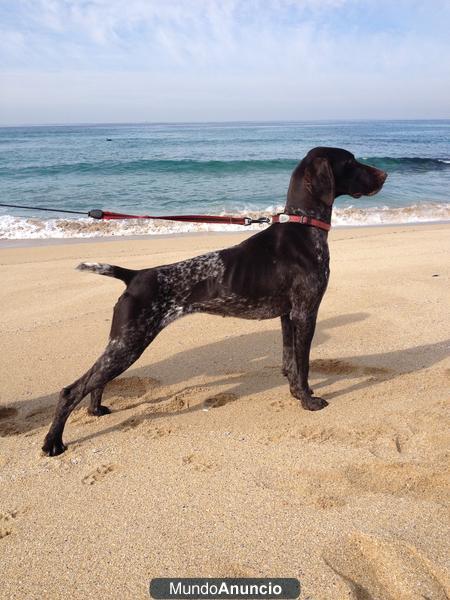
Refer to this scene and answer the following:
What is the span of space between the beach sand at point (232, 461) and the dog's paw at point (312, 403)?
0.12 meters

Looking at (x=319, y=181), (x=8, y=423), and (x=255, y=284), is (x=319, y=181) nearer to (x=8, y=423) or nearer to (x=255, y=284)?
(x=255, y=284)

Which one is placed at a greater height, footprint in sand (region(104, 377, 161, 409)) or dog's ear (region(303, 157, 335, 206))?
dog's ear (region(303, 157, 335, 206))

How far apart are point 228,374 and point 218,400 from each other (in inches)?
22.7

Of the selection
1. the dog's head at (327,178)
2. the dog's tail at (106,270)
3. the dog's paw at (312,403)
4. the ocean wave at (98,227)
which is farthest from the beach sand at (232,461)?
the ocean wave at (98,227)

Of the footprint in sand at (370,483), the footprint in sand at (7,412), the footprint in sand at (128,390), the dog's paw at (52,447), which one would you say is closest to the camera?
the footprint in sand at (370,483)

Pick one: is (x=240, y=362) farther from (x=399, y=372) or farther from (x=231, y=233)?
(x=231, y=233)

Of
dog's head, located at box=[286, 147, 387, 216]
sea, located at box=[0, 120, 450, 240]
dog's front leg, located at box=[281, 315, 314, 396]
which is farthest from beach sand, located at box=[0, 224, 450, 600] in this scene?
sea, located at box=[0, 120, 450, 240]

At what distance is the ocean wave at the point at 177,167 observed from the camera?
25891 millimetres

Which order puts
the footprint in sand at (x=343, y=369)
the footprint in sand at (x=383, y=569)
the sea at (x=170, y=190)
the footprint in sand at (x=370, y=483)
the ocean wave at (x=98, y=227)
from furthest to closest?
1. the sea at (x=170, y=190)
2. the ocean wave at (x=98, y=227)
3. the footprint in sand at (x=343, y=369)
4. the footprint in sand at (x=370, y=483)
5. the footprint in sand at (x=383, y=569)

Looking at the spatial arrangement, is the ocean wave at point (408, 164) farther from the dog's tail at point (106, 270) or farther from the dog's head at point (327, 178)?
the dog's tail at point (106, 270)

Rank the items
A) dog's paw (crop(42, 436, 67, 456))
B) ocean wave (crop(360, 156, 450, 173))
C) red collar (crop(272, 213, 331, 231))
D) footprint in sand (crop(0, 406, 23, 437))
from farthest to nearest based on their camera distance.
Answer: ocean wave (crop(360, 156, 450, 173)) → red collar (crop(272, 213, 331, 231)) → footprint in sand (crop(0, 406, 23, 437)) → dog's paw (crop(42, 436, 67, 456))

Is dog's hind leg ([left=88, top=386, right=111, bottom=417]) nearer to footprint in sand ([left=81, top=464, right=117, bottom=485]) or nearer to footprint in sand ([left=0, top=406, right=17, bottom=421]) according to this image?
footprint in sand ([left=0, top=406, right=17, bottom=421])

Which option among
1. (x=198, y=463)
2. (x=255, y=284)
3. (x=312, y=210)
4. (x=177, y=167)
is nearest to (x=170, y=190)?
(x=177, y=167)

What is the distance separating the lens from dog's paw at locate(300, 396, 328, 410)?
388 centimetres
